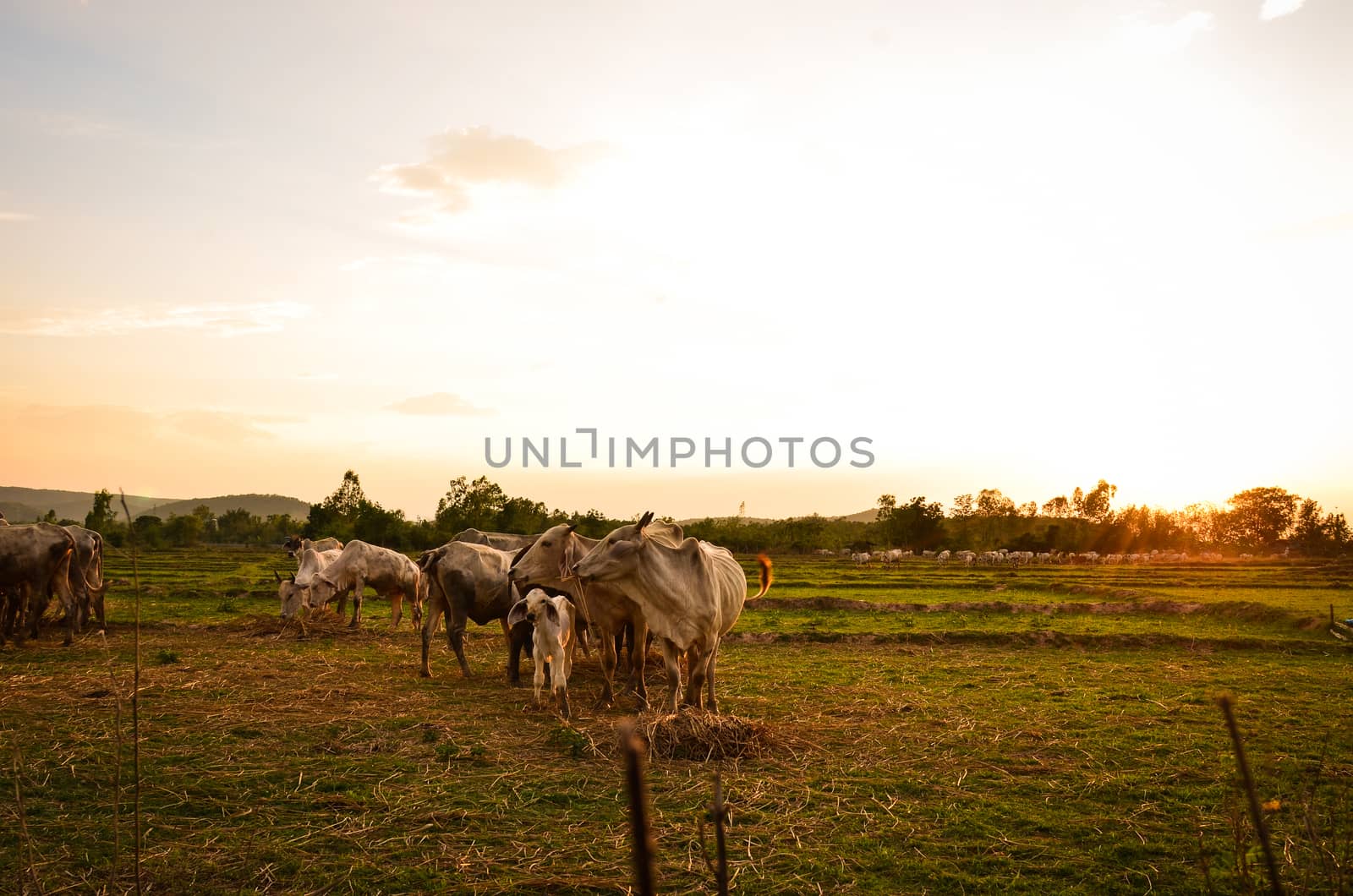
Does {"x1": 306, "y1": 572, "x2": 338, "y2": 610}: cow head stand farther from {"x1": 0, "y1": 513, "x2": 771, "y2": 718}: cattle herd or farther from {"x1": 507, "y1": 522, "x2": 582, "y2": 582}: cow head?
{"x1": 507, "y1": 522, "x2": 582, "y2": 582}: cow head

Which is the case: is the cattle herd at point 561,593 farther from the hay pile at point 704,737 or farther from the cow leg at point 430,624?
the hay pile at point 704,737

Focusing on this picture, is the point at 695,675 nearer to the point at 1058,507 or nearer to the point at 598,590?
the point at 598,590

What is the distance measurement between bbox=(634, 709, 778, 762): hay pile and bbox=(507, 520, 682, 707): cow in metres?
2.12

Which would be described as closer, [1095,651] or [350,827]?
[350,827]

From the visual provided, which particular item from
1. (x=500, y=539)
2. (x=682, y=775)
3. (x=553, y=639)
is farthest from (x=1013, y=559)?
(x=682, y=775)

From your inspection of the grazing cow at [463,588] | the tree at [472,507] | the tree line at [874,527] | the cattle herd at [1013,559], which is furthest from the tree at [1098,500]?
the grazing cow at [463,588]

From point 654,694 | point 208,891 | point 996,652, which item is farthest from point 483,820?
point 996,652

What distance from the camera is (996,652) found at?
60.8 ft

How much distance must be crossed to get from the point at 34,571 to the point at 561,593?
1138cm

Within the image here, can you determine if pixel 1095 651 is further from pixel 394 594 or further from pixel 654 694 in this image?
pixel 394 594

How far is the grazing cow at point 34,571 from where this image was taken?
54.4ft

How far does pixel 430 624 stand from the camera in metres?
15.1

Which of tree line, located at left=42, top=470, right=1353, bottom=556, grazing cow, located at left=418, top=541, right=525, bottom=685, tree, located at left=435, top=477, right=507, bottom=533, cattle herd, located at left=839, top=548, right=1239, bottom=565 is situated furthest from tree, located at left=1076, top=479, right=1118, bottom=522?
grazing cow, located at left=418, top=541, right=525, bottom=685

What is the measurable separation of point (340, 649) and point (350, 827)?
1188cm
